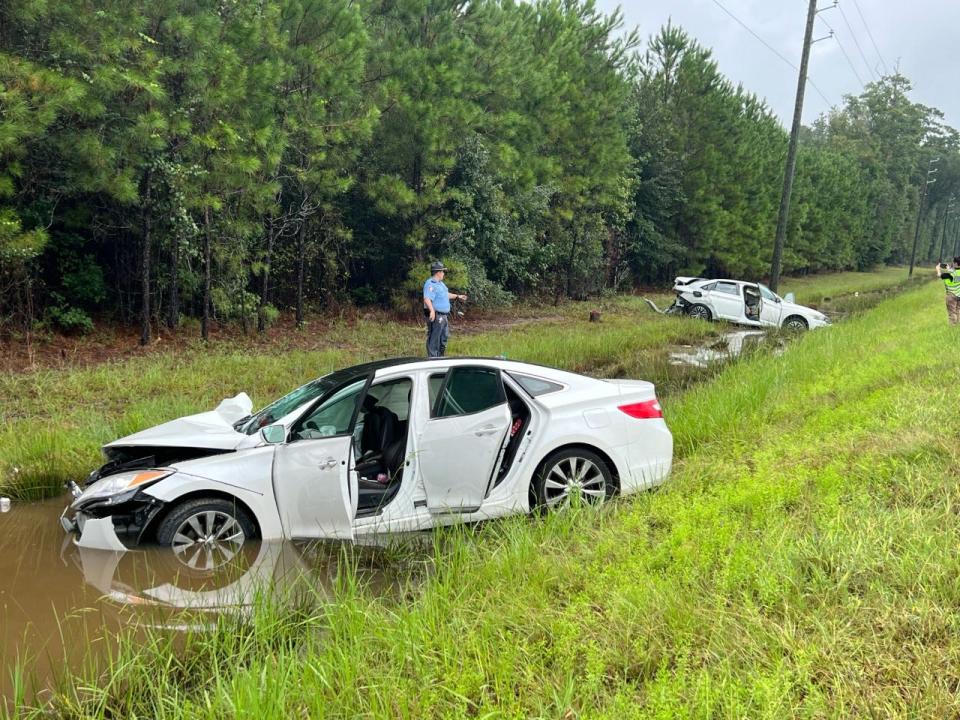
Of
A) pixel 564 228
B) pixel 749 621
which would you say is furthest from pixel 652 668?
pixel 564 228

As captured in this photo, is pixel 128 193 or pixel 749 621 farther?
pixel 128 193

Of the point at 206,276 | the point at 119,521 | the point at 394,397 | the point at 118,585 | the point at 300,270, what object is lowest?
the point at 118,585

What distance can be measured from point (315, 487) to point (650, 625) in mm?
2490

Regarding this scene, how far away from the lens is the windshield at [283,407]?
16.7 feet

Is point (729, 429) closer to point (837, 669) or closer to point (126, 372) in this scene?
point (837, 669)

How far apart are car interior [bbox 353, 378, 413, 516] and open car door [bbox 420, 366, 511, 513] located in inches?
8.9

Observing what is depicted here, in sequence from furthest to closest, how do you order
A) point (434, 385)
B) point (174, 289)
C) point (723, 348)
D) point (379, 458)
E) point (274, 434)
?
1. point (723, 348)
2. point (174, 289)
3. point (379, 458)
4. point (434, 385)
5. point (274, 434)

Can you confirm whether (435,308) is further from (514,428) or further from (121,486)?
(121,486)

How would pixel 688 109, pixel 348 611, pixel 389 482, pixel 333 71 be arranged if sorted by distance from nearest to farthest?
pixel 348 611, pixel 389 482, pixel 333 71, pixel 688 109

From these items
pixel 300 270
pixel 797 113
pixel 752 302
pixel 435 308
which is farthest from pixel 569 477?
pixel 797 113

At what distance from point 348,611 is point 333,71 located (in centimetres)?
1398

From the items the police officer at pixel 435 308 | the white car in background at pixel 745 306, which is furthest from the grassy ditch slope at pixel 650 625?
the white car in background at pixel 745 306

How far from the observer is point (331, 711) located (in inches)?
103

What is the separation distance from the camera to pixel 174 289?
1409cm
